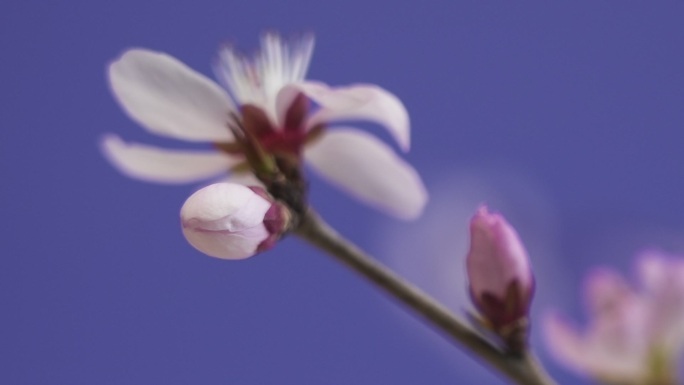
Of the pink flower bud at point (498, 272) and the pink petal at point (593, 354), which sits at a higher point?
the pink flower bud at point (498, 272)

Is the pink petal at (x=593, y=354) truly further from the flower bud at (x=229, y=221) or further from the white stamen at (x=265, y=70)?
the white stamen at (x=265, y=70)

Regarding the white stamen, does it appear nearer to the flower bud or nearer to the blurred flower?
Result: the flower bud

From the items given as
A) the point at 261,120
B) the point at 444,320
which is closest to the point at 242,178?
Answer: the point at 261,120

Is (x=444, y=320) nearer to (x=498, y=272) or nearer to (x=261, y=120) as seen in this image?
(x=498, y=272)

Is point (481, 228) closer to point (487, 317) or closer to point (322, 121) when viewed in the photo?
point (487, 317)

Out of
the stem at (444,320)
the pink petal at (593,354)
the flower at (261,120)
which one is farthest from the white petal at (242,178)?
the pink petal at (593,354)

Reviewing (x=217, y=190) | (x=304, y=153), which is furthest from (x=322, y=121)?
(x=217, y=190)
